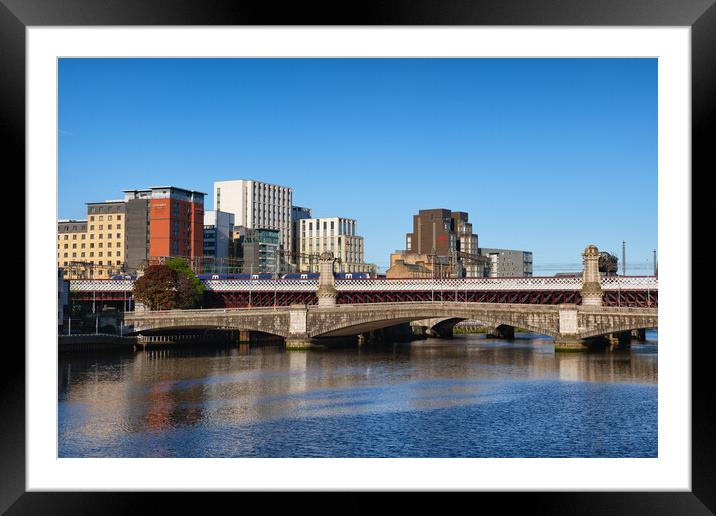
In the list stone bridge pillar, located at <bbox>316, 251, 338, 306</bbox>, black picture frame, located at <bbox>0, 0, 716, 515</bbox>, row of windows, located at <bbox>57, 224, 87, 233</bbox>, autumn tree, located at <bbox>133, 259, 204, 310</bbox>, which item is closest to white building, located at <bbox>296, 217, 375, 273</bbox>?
row of windows, located at <bbox>57, 224, 87, 233</bbox>

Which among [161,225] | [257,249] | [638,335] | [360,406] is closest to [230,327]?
[360,406]

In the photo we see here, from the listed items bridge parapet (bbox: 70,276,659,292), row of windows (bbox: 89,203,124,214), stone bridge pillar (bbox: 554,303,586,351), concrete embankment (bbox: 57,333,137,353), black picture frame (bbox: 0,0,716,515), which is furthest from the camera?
row of windows (bbox: 89,203,124,214)

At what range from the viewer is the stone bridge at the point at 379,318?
Answer: 23672mm

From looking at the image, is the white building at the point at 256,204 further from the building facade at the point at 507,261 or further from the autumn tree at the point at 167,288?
the autumn tree at the point at 167,288

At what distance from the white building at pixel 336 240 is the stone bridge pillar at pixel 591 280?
140 ft

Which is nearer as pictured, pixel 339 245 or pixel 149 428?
pixel 149 428

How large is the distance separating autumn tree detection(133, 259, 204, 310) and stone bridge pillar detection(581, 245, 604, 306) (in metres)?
15.8

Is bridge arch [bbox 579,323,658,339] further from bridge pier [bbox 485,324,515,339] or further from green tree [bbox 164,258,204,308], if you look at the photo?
green tree [bbox 164,258,204,308]

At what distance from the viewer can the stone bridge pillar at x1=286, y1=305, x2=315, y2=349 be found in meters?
27.6

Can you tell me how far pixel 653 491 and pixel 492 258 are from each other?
2588 inches
